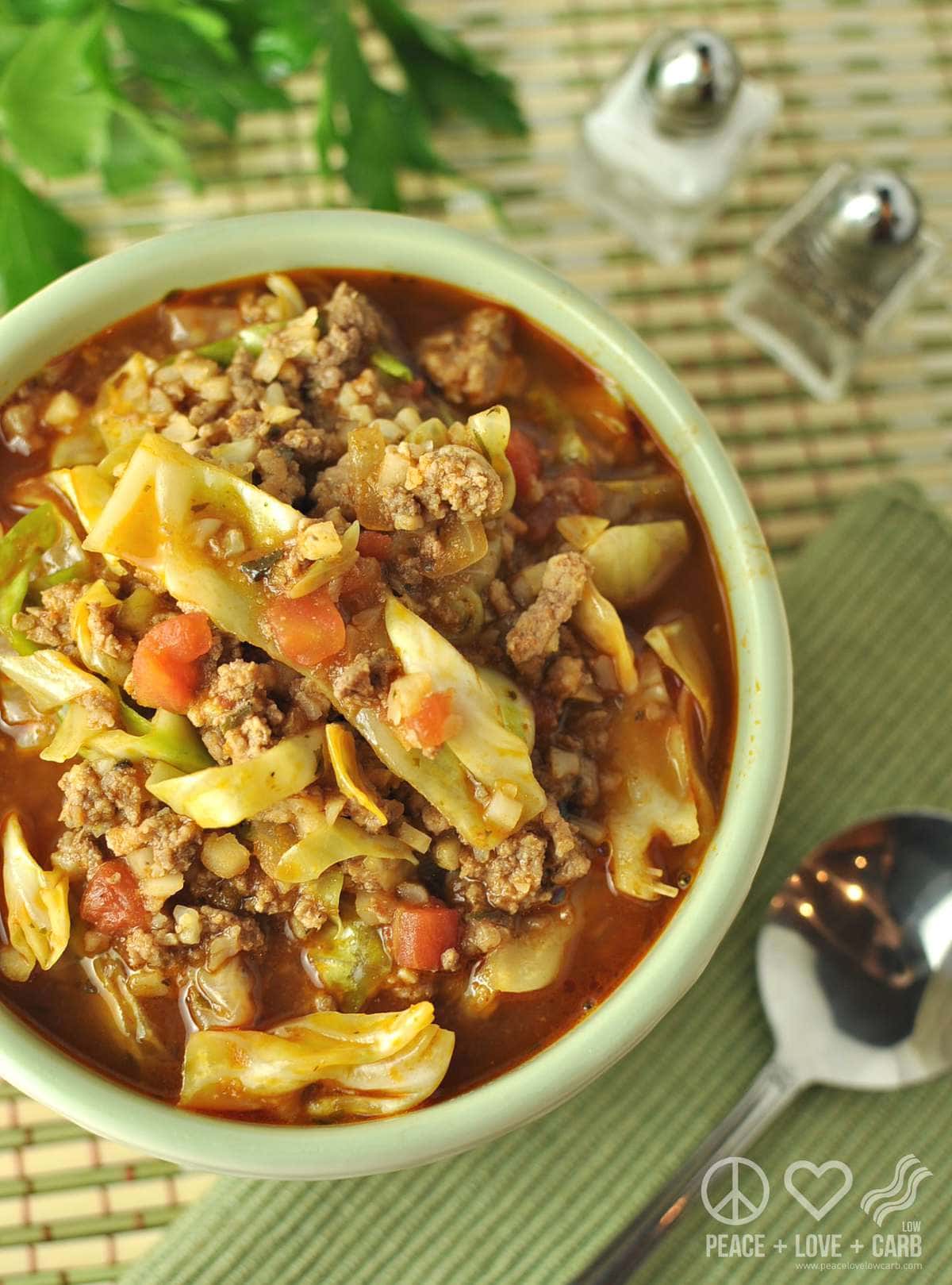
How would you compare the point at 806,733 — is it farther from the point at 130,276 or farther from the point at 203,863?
the point at 130,276

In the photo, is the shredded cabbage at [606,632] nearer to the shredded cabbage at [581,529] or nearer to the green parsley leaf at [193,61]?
the shredded cabbage at [581,529]

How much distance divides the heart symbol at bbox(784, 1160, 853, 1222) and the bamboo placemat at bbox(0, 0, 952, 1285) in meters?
1.65

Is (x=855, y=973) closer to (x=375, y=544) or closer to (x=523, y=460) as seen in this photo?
(x=523, y=460)

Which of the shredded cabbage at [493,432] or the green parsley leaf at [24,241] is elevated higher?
the shredded cabbage at [493,432]

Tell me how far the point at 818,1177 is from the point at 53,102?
11.1 ft

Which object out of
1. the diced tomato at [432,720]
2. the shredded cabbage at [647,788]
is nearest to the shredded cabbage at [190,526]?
the diced tomato at [432,720]

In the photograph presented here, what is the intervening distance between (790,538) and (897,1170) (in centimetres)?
171

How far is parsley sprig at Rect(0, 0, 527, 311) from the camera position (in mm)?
3309

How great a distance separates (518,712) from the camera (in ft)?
7.82

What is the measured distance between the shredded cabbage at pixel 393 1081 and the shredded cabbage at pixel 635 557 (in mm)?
982

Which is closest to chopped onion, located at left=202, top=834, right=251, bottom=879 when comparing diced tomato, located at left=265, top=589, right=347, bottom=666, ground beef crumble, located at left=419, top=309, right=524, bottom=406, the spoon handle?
diced tomato, located at left=265, top=589, right=347, bottom=666

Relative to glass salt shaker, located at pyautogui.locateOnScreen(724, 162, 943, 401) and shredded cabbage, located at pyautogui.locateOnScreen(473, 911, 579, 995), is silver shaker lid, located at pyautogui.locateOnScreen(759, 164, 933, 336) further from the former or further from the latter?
shredded cabbage, located at pyautogui.locateOnScreen(473, 911, 579, 995)

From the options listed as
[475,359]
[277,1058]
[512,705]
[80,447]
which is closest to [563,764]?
[512,705]

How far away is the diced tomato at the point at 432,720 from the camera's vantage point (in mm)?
2236
